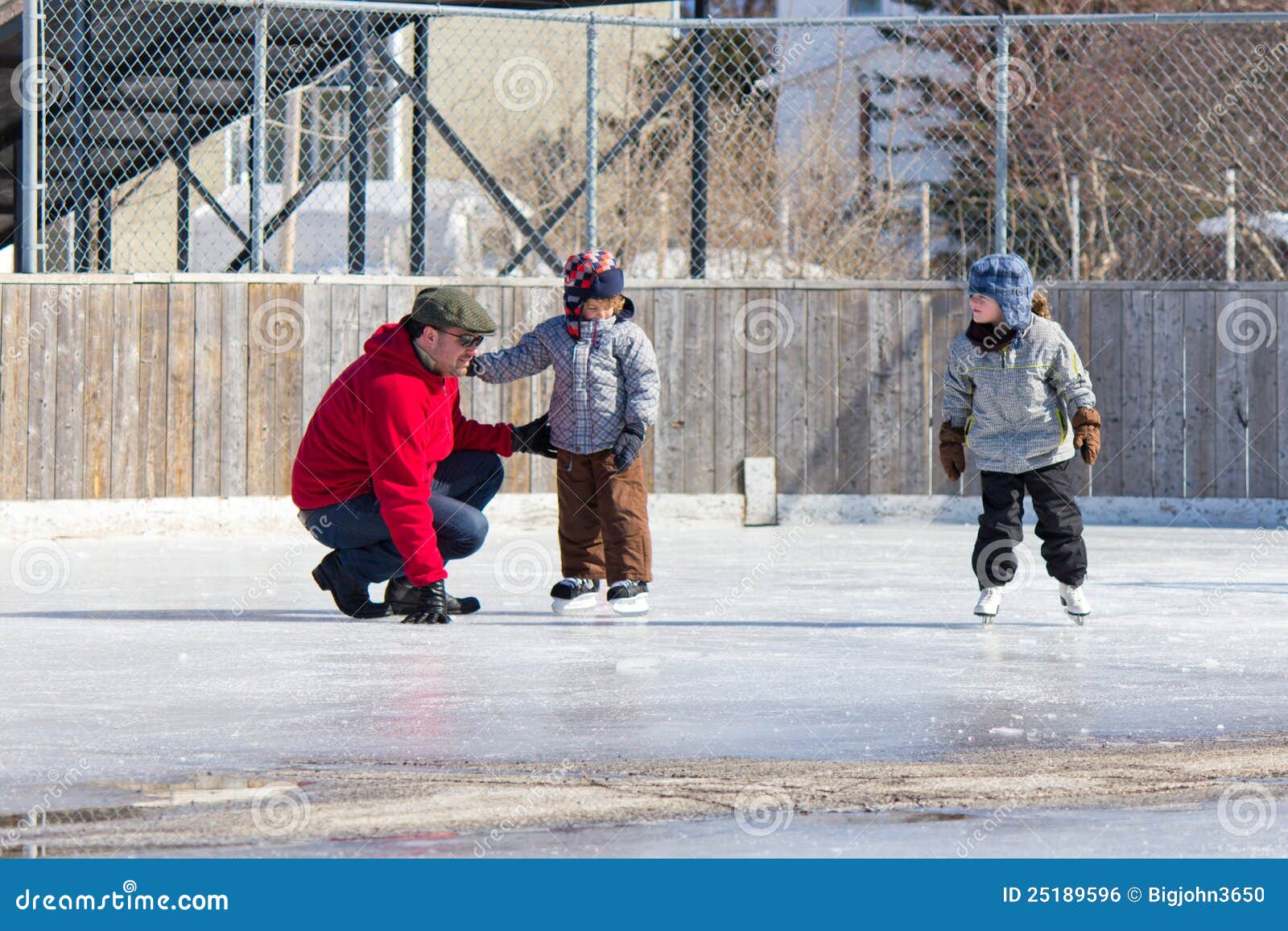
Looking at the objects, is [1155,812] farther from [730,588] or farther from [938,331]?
[938,331]

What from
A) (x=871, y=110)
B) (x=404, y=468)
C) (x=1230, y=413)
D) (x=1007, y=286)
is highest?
(x=871, y=110)

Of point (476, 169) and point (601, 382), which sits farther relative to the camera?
point (476, 169)

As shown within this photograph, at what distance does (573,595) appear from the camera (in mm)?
7637

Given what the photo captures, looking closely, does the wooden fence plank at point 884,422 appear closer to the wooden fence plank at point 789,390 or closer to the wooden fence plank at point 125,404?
the wooden fence plank at point 789,390

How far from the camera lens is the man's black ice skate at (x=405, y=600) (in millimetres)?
7379

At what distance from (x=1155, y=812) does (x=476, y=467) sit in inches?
159

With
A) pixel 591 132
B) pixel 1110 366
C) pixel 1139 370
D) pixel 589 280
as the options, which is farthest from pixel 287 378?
pixel 1139 370

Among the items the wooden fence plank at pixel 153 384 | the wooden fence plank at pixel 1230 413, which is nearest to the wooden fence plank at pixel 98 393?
the wooden fence plank at pixel 153 384

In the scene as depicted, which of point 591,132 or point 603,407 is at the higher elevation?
point 591,132

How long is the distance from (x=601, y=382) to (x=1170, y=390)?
217 inches

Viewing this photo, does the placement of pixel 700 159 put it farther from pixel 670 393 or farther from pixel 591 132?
pixel 670 393

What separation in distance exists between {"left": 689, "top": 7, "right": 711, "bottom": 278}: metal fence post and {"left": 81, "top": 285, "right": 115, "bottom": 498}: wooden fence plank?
363 cm

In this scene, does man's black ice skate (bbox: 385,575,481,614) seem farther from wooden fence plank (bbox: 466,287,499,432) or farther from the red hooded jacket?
wooden fence plank (bbox: 466,287,499,432)

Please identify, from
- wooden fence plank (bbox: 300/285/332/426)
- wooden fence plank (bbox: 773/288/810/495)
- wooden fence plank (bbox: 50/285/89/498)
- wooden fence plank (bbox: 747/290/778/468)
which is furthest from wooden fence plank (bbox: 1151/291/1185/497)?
wooden fence plank (bbox: 50/285/89/498)
